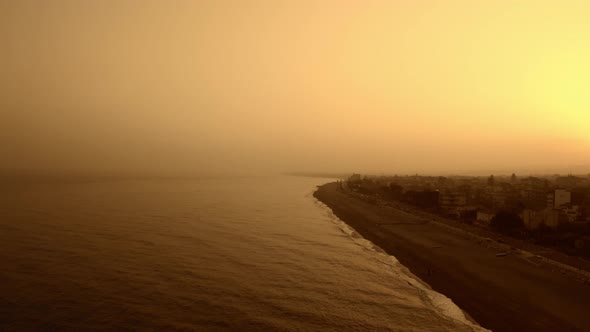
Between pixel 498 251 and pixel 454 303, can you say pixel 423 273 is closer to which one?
pixel 454 303

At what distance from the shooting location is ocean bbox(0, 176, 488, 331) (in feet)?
58.4

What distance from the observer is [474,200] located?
8419 centimetres

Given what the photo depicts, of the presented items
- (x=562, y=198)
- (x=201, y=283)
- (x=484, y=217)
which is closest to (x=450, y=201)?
(x=562, y=198)

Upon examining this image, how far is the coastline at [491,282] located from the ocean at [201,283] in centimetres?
142

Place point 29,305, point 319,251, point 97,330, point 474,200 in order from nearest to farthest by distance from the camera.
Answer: point 97,330, point 29,305, point 319,251, point 474,200

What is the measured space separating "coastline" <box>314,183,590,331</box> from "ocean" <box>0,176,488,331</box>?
1.42 metres

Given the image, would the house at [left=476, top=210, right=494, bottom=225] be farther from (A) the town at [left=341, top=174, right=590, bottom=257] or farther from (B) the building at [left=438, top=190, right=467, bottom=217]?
(B) the building at [left=438, top=190, right=467, bottom=217]

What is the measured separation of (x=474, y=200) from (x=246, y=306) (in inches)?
3041

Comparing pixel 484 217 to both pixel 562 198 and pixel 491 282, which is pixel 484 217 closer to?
pixel 562 198

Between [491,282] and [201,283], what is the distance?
18.9 m

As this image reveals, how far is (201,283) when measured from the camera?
76.1 ft

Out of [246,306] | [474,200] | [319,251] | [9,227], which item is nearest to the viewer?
[246,306]

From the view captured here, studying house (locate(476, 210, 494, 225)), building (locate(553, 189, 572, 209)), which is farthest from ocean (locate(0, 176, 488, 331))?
building (locate(553, 189, 572, 209))

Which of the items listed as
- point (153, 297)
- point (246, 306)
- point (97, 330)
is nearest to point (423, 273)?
point (246, 306)
